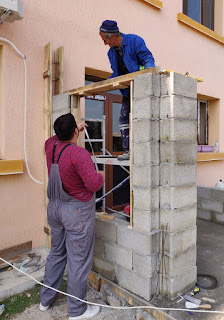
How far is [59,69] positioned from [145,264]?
287 centimetres

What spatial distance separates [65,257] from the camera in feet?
8.50

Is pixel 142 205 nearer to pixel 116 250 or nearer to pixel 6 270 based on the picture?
pixel 116 250

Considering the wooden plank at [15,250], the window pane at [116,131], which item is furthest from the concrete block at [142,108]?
the window pane at [116,131]

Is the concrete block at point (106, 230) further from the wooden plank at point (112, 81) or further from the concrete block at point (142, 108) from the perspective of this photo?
the wooden plank at point (112, 81)

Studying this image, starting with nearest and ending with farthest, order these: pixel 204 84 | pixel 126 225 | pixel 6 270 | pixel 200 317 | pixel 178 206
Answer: pixel 200 317, pixel 178 206, pixel 126 225, pixel 6 270, pixel 204 84

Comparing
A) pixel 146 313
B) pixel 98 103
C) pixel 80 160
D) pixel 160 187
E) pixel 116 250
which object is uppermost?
pixel 98 103

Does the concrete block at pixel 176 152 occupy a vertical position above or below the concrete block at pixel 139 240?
above

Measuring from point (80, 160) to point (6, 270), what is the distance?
1942 millimetres

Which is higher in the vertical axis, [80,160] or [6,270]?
[80,160]

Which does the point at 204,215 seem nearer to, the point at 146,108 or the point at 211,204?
the point at 211,204

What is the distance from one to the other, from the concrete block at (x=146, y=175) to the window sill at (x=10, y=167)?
5.44ft

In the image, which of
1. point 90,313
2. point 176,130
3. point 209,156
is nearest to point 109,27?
point 176,130

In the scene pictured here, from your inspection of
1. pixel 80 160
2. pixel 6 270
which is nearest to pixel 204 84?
pixel 80 160

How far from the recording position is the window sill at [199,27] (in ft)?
18.7
